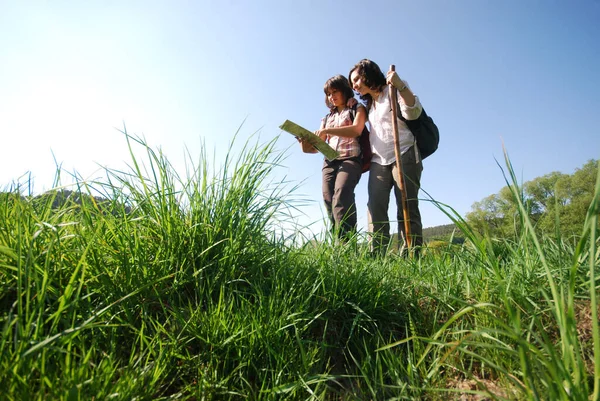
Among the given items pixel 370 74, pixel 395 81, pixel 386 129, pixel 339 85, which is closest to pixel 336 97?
pixel 339 85

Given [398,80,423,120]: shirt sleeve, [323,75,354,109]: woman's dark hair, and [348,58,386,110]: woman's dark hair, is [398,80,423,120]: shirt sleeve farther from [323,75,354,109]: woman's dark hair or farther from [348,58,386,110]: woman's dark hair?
[323,75,354,109]: woman's dark hair

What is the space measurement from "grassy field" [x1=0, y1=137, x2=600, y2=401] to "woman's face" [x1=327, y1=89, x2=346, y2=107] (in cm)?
246

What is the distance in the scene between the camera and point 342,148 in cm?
398

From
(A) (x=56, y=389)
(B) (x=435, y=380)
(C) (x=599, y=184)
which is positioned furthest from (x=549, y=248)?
(A) (x=56, y=389)

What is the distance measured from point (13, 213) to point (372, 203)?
3.03 m

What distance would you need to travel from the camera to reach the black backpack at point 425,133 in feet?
12.1

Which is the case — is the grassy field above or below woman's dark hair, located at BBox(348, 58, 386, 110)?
below

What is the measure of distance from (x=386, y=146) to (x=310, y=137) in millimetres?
831

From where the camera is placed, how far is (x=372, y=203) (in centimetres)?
376

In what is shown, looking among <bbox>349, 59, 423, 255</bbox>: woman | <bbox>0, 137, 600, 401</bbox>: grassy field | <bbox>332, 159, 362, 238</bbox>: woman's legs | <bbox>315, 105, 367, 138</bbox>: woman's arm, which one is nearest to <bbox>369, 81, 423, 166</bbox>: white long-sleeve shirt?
<bbox>349, 59, 423, 255</bbox>: woman

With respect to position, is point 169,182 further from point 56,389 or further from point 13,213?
point 56,389

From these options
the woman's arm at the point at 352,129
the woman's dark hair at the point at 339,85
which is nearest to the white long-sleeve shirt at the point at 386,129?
the woman's arm at the point at 352,129

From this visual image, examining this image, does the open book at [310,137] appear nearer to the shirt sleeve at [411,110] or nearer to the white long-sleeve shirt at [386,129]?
the white long-sleeve shirt at [386,129]

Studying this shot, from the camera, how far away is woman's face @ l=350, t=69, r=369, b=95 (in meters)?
3.96
